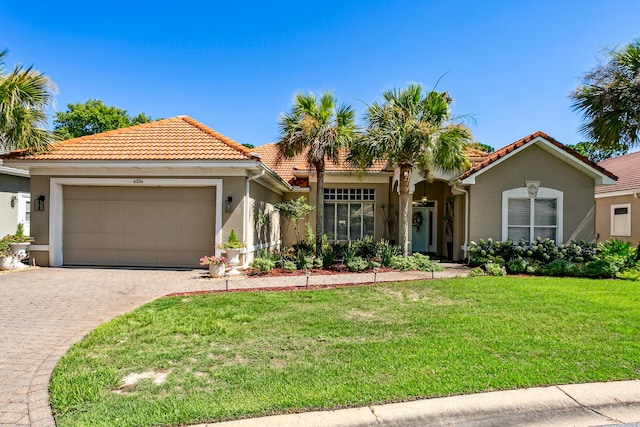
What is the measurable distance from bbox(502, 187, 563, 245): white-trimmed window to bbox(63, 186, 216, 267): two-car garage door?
1065cm

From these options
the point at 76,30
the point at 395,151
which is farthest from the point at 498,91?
the point at 76,30

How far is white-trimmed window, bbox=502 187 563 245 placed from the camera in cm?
1327

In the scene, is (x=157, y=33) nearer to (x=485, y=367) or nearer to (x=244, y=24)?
(x=244, y=24)

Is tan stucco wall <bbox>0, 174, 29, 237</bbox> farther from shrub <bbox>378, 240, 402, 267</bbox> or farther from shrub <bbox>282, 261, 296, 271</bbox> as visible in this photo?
shrub <bbox>378, 240, 402, 267</bbox>

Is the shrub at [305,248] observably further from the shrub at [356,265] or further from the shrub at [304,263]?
the shrub at [356,265]

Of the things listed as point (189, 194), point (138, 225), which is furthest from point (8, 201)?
point (189, 194)

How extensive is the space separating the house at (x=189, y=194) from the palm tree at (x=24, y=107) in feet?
1.79

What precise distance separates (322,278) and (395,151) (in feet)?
15.2

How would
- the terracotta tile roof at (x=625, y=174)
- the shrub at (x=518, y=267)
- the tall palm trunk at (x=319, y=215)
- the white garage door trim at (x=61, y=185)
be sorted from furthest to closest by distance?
the terracotta tile roof at (x=625, y=174) < the tall palm trunk at (x=319, y=215) < the white garage door trim at (x=61, y=185) < the shrub at (x=518, y=267)

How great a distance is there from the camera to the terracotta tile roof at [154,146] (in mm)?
11141

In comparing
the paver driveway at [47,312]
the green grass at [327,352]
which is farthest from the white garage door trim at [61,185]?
the green grass at [327,352]

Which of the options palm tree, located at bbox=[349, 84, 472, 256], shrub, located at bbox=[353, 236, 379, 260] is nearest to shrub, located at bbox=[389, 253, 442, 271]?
shrub, located at bbox=[353, 236, 379, 260]

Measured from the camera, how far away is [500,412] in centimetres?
344

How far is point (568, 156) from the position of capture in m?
13.0
